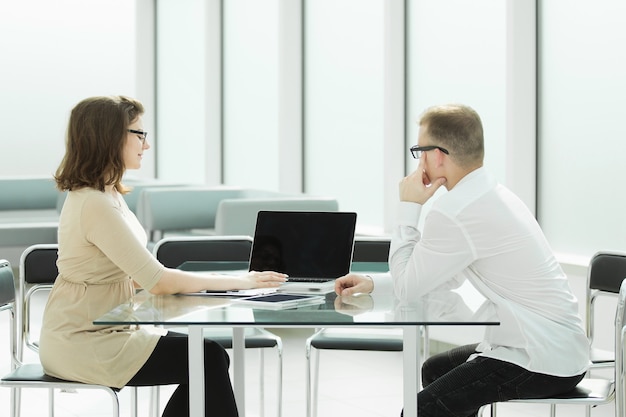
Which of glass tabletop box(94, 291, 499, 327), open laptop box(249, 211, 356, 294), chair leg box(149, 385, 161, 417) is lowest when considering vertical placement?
chair leg box(149, 385, 161, 417)

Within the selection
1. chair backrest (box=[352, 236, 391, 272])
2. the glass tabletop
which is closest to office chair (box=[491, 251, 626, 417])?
chair backrest (box=[352, 236, 391, 272])

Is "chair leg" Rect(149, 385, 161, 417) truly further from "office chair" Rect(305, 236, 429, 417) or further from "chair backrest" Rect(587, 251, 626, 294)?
"chair backrest" Rect(587, 251, 626, 294)

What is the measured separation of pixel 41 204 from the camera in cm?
941

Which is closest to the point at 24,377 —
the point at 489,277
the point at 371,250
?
the point at 489,277

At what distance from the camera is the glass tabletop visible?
243cm

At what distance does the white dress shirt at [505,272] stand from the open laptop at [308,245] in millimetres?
436

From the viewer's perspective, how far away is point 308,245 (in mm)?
3164

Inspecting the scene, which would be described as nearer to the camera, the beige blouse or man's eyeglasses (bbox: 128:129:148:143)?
the beige blouse

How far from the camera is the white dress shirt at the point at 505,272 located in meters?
2.66

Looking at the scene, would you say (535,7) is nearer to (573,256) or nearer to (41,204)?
(573,256)

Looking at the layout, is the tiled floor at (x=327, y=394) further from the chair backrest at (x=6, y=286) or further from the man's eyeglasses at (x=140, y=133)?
the man's eyeglasses at (x=140, y=133)

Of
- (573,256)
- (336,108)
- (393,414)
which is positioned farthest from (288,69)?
(393,414)

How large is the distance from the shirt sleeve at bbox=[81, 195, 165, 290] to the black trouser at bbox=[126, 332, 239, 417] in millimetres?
186

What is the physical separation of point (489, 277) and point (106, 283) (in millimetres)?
1062
